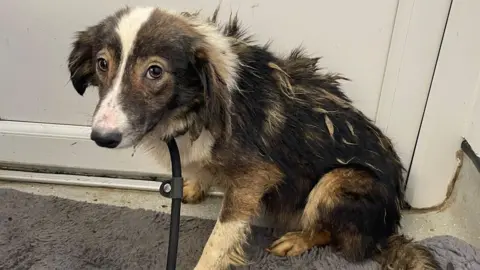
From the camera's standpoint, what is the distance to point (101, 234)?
1.86 m

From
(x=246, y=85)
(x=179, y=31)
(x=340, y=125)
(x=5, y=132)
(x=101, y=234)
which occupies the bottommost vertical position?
(x=101, y=234)

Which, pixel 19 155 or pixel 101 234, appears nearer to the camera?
pixel 101 234

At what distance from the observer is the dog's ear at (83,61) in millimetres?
1474

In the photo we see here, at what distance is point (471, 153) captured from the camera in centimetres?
190

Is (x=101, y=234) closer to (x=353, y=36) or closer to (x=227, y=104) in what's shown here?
(x=227, y=104)

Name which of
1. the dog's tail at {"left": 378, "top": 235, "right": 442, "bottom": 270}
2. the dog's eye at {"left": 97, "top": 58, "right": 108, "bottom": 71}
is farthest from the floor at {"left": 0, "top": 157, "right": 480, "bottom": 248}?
the dog's eye at {"left": 97, "top": 58, "right": 108, "bottom": 71}

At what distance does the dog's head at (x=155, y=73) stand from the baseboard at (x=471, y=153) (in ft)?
2.83

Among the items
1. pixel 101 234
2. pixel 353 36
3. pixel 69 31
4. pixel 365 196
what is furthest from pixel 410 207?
pixel 69 31

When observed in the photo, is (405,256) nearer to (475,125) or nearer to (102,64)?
(475,125)

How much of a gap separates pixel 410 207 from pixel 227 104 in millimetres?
980

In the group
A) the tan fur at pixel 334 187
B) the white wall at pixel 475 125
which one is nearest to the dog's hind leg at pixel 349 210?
the tan fur at pixel 334 187

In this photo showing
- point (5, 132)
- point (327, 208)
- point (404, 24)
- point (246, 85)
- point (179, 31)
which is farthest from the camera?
point (5, 132)

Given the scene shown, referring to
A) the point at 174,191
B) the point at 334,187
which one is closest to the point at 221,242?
the point at 174,191

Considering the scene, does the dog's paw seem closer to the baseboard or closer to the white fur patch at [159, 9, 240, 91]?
the white fur patch at [159, 9, 240, 91]
